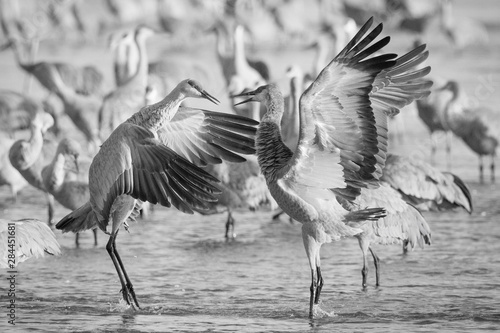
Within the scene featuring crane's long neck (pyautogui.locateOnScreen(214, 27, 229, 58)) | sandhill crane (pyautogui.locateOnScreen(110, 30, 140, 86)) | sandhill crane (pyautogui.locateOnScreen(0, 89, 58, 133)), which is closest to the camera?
sandhill crane (pyautogui.locateOnScreen(0, 89, 58, 133))


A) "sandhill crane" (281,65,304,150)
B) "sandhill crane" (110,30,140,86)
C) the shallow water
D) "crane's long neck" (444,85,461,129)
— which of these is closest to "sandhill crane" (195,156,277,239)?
the shallow water

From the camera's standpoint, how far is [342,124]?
6961 millimetres

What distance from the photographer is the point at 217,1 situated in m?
27.0

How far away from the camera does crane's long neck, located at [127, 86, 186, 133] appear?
7.66 m

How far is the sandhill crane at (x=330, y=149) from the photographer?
675cm

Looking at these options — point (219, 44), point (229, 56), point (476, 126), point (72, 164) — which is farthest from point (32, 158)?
point (219, 44)

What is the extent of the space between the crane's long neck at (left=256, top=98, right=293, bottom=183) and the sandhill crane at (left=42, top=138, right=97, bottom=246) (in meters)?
2.80

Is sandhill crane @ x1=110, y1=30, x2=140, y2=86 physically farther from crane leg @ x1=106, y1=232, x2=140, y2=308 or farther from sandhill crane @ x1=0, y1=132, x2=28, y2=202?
crane leg @ x1=106, y1=232, x2=140, y2=308

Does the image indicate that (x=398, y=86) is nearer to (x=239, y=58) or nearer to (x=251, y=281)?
(x=251, y=281)

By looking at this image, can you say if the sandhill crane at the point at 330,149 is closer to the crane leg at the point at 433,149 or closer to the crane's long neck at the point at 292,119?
the crane's long neck at the point at 292,119

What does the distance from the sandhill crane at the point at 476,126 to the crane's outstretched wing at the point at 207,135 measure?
5260 mm

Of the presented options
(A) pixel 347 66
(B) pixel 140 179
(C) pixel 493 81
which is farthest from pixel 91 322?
(C) pixel 493 81

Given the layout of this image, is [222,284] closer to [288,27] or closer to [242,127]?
[242,127]

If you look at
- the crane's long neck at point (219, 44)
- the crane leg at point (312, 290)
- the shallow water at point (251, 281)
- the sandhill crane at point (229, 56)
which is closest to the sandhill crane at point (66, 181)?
the shallow water at point (251, 281)
